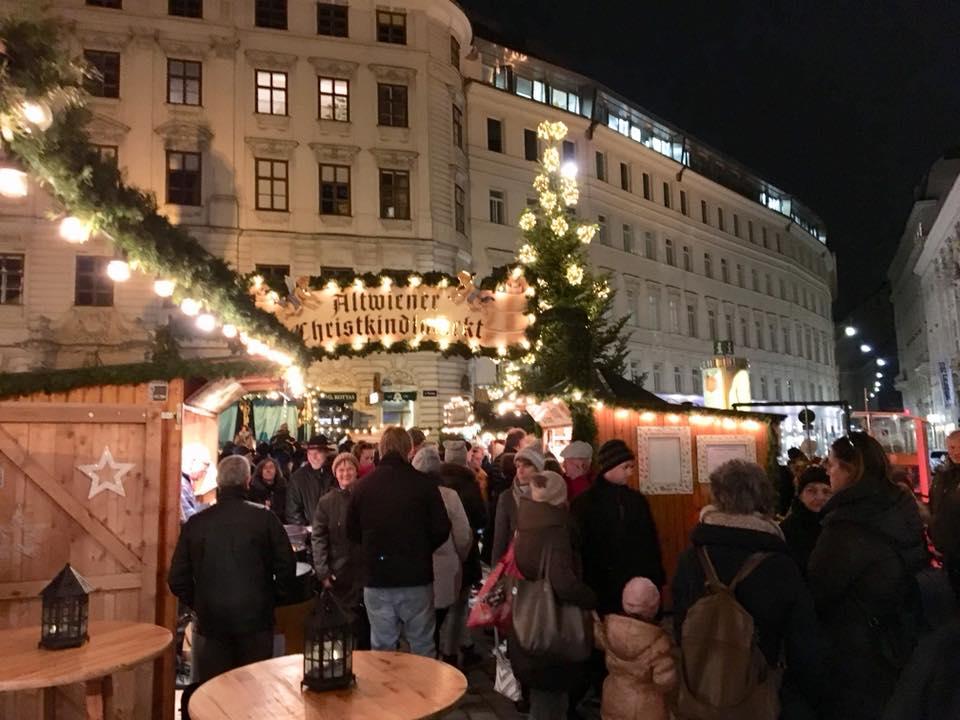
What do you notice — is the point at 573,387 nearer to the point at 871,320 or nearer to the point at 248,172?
the point at 248,172

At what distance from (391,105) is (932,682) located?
32.2m

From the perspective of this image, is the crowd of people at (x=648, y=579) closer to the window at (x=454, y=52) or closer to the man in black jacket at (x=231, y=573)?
the man in black jacket at (x=231, y=573)

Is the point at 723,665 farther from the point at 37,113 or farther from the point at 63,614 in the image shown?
the point at 37,113

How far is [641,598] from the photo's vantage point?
431 centimetres

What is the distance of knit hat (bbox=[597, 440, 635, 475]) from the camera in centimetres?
570

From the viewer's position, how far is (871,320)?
89.9 meters

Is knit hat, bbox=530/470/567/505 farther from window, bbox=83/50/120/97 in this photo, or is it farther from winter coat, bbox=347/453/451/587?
window, bbox=83/50/120/97

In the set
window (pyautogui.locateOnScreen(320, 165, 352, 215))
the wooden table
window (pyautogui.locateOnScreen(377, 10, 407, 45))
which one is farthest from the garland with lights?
window (pyautogui.locateOnScreen(377, 10, 407, 45))

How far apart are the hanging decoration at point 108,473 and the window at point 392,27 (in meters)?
29.1

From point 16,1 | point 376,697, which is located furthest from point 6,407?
point 376,697

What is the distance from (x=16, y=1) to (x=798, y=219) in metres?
64.2

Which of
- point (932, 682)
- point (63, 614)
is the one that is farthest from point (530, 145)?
point (932, 682)

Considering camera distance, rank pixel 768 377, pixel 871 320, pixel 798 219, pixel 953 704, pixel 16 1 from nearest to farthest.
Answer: pixel 953 704, pixel 16 1, pixel 768 377, pixel 798 219, pixel 871 320

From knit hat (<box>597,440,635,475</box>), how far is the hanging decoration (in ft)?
11.2
